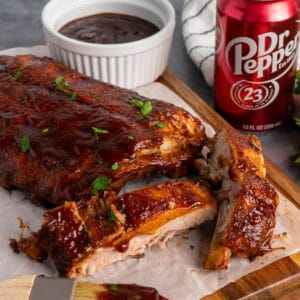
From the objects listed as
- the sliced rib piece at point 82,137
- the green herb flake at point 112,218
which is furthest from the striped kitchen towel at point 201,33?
the green herb flake at point 112,218

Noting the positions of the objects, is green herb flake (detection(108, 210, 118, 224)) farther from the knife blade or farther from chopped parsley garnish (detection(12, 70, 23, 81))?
chopped parsley garnish (detection(12, 70, 23, 81))

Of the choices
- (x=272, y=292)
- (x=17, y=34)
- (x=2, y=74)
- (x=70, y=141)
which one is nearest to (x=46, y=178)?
(x=70, y=141)

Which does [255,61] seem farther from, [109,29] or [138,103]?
[109,29]

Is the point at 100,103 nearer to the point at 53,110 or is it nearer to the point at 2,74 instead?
the point at 53,110

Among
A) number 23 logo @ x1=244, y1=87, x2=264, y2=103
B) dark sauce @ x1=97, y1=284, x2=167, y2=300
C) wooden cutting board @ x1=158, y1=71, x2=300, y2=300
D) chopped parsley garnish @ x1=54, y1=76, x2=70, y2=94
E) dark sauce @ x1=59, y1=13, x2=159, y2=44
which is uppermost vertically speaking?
chopped parsley garnish @ x1=54, y1=76, x2=70, y2=94

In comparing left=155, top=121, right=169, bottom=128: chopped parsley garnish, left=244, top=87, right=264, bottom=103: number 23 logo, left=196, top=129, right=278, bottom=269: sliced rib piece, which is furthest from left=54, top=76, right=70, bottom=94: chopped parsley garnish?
left=244, top=87, right=264, bottom=103: number 23 logo

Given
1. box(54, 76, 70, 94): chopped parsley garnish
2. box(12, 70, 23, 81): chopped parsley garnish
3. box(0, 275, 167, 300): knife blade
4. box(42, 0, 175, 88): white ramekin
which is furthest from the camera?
box(42, 0, 175, 88): white ramekin
